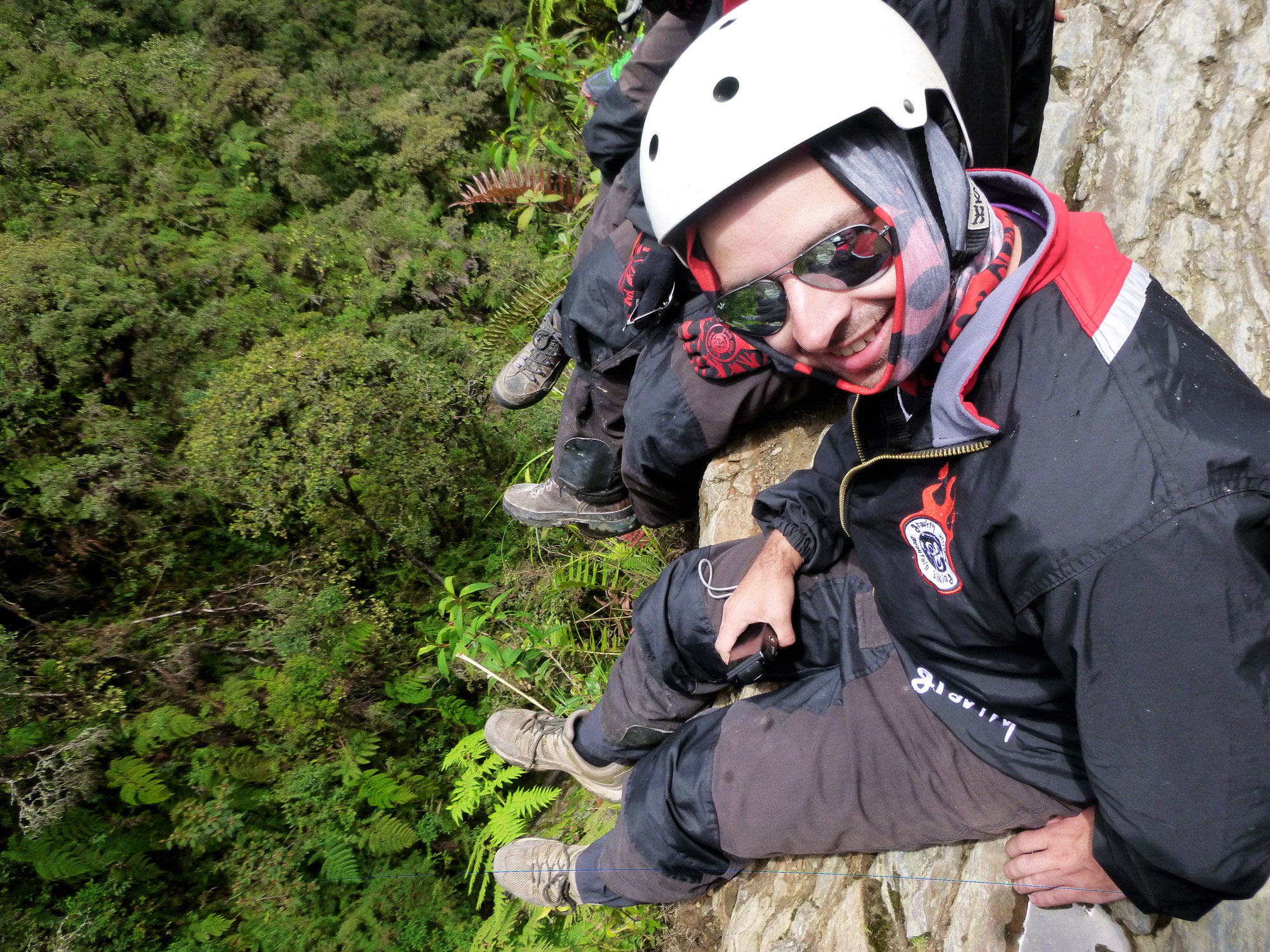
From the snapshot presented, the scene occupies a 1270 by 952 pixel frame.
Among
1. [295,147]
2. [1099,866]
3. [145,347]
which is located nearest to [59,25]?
[295,147]

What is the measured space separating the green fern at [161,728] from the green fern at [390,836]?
1.25 metres

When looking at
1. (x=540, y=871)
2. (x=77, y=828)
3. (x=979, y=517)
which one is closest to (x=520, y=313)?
(x=540, y=871)

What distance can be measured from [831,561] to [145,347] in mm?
5618

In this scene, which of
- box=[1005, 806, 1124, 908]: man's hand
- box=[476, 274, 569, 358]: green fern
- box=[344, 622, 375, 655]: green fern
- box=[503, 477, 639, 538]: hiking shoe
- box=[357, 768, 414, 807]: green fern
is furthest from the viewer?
box=[476, 274, 569, 358]: green fern

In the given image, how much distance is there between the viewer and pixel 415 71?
855 centimetres

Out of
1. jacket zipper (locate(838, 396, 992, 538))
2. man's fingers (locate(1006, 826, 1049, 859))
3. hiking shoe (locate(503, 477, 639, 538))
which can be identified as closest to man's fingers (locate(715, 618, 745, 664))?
jacket zipper (locate(838, 396, 992, 538))

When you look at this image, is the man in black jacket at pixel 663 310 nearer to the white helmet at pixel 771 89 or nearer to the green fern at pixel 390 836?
the white helmet at pixel 771 89

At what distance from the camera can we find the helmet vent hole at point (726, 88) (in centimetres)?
161

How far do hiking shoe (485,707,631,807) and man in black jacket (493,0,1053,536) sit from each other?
1.18 metres

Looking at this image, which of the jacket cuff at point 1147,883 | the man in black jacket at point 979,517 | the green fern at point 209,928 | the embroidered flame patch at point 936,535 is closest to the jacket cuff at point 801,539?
the man in black jacket at point 979,517

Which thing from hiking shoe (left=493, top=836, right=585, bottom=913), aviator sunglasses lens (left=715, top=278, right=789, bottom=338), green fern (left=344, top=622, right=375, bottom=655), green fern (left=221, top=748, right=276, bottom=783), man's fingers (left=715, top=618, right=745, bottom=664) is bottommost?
green fern (left=221, top=748, right=276, bottom=783)

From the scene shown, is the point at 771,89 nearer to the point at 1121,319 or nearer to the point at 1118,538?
the point at 1121,319

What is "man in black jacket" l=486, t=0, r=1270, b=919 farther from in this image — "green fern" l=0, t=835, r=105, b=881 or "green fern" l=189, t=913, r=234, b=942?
"green fern" l=0, t=835, r=105, b=881

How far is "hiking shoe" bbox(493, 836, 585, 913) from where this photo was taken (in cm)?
283
